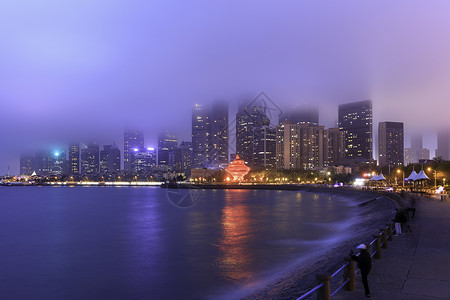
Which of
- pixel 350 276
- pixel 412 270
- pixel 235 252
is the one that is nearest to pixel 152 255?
pixel 235 252

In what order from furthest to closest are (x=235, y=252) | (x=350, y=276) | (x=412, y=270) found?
(x=235, y=252) < (x=412, y=270) < (x=350, y=276)

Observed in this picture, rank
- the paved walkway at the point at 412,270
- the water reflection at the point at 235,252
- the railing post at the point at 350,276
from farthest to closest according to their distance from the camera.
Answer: the water reflection at the point at 235,252 < the railing post at the point at 350,276 < the paved walkway at the point at 412,270

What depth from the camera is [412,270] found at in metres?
14.0

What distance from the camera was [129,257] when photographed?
31906 millimetres

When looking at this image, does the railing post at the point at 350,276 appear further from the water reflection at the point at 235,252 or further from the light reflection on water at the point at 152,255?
the water reflection at the point at 235,252

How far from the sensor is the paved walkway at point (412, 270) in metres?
11.5

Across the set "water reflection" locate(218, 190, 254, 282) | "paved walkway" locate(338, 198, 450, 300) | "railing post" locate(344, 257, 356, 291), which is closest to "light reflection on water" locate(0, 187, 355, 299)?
"water reflection" locate(218, 190, 254, 282)

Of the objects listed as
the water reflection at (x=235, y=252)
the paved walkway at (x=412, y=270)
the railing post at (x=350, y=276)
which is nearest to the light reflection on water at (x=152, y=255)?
the water reflection at (x=235, y=252)

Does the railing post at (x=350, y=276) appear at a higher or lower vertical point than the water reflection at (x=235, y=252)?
higher

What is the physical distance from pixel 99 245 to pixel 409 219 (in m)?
30.1

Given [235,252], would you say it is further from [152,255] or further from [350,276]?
[350,276]

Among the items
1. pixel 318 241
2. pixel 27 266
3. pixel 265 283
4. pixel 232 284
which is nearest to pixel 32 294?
pixel 27 266

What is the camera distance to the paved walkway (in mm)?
11539

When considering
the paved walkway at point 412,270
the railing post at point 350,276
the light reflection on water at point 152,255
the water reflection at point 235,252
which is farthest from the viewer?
the water reflection at point 235,252
